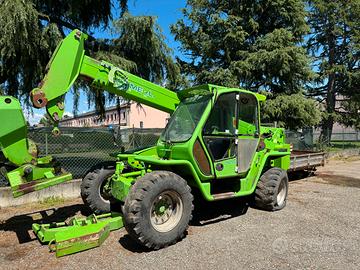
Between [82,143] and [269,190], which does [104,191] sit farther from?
[82,143]

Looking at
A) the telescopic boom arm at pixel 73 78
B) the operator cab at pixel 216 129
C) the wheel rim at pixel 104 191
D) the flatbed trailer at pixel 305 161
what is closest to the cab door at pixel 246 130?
the operator cab at pixel 216 129

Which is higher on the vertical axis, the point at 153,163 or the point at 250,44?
the point at 250,44

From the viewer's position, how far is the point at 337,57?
2500 centimetres

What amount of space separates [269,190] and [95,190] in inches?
130

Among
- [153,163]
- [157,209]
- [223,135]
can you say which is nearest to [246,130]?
[223,135]

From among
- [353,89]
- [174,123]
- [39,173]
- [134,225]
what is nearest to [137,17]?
[174,123]

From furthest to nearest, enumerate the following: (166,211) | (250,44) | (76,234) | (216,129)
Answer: (250,44)
(216,129)
(166,211)
(76,234)

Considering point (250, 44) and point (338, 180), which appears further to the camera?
point (250, 44)

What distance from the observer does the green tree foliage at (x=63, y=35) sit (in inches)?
298

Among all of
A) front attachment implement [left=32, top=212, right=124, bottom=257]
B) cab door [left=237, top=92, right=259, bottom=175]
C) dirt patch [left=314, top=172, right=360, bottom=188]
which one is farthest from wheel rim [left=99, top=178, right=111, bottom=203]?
dirt patch [left=314, top=172, right=360, bottom=188]

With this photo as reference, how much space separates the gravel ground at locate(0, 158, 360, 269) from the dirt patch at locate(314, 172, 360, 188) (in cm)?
303

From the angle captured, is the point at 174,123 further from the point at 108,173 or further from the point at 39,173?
the point at 39,173

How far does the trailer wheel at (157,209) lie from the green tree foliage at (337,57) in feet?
63.4

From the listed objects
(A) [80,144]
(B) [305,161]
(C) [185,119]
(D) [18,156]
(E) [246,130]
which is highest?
(C) [185,119]
